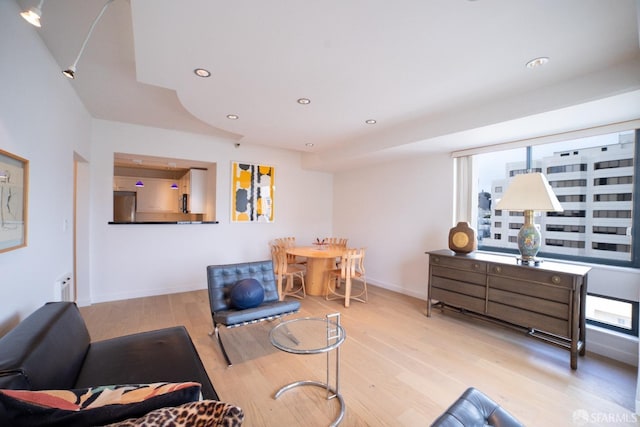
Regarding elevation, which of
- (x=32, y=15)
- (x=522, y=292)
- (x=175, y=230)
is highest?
(x=32, y=15)

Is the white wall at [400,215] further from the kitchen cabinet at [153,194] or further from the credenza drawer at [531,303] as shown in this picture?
the kitchen cabinet at [153,194]

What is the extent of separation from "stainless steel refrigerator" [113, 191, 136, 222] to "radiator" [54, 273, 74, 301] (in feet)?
13.9

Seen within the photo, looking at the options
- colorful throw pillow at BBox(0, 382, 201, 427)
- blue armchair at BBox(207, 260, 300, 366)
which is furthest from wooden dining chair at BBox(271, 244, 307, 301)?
colorful throw pillow at BBox(0, 382, 201, 427)

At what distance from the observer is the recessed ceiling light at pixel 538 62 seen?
203 cm

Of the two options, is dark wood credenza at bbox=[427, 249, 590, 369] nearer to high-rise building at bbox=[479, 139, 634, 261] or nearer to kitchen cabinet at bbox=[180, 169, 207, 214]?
high-rise building at bbox=[479, 139, 634, 261]

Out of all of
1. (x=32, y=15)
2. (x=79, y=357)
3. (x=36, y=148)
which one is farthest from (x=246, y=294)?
(x=32, y=15)

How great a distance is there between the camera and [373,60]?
208 centimetres

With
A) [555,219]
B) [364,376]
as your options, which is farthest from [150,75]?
[555,219]

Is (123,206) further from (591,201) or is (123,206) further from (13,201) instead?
(591,201)

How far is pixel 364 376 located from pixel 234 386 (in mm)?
1066

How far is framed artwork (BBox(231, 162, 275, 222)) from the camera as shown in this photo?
16.5 feet

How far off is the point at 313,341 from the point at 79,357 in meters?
1.47

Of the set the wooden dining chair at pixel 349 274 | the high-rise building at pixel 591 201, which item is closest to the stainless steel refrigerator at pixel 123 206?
the wooden dining chair at pixel 349 274

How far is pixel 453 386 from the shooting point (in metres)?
2.22
